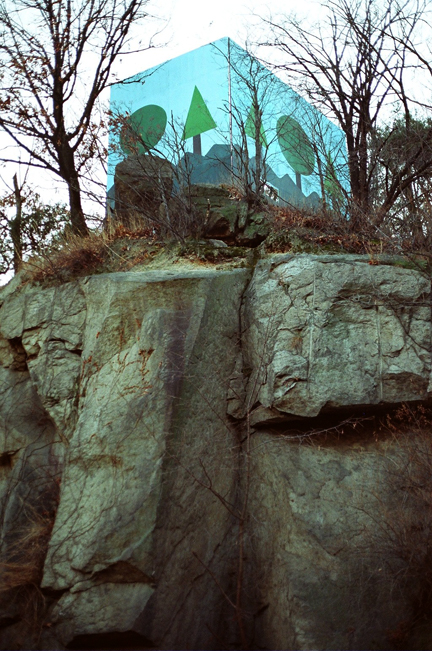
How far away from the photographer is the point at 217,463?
7223 millimetres

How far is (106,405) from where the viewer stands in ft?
24.3

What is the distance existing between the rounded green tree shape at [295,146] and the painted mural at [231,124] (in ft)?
0.06

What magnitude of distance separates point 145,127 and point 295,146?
3.04 m

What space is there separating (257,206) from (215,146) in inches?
107

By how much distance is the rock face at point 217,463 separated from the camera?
6465mm

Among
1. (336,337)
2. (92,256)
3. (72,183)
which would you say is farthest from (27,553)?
(72,183)

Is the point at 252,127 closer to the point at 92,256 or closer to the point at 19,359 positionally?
the point at 92,256

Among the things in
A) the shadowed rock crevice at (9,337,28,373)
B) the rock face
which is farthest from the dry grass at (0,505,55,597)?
the shadowed rock crevice at (9,337,28,373)

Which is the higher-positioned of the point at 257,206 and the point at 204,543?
the point at 257,206

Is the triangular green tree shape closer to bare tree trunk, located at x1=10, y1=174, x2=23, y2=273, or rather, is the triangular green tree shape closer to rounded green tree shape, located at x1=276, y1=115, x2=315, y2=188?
rounded green tree shape, located at x1=276, y1=115, x2=315, y2=188

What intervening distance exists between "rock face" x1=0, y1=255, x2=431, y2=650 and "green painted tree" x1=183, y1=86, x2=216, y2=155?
5086 mm

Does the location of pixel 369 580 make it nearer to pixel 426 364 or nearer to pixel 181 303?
pixel 426 364

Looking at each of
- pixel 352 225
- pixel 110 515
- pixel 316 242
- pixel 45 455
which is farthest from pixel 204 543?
pixel 352 225

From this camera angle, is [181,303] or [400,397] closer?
[400,397]
